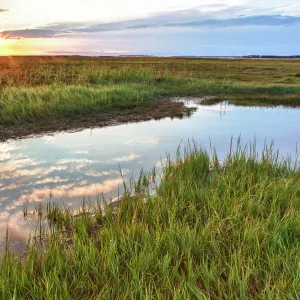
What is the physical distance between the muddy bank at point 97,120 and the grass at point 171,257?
20.3ft

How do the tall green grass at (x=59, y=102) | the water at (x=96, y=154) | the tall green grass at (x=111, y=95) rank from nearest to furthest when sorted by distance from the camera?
1. the water at (x=96, y=154)
2. the tall green grass at (x=59, y=102)
3. the tall green grass at (x=111, y=95)

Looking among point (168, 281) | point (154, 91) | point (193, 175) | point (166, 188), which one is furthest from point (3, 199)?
point (154, 91)

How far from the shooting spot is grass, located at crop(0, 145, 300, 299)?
2.88m

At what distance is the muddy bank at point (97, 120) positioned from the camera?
10.3 metres

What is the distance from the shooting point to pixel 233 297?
2879 millimetres

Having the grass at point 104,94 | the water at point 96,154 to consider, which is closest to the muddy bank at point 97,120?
the grass at point 104,94

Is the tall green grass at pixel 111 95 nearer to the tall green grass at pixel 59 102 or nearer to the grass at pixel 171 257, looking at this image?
the tall green grass at pixel 59 102

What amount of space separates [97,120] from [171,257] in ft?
30.7

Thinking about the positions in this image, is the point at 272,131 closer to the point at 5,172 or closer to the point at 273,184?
the point at 273,184

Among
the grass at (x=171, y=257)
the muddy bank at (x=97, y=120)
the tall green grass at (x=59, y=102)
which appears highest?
the tall green grass at (x=59, y=102)

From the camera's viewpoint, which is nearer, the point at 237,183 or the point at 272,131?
the point at 237,183

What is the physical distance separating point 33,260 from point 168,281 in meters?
1.34

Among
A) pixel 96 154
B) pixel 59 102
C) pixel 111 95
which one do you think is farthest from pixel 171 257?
pixel 111 95

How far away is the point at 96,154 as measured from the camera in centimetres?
858
